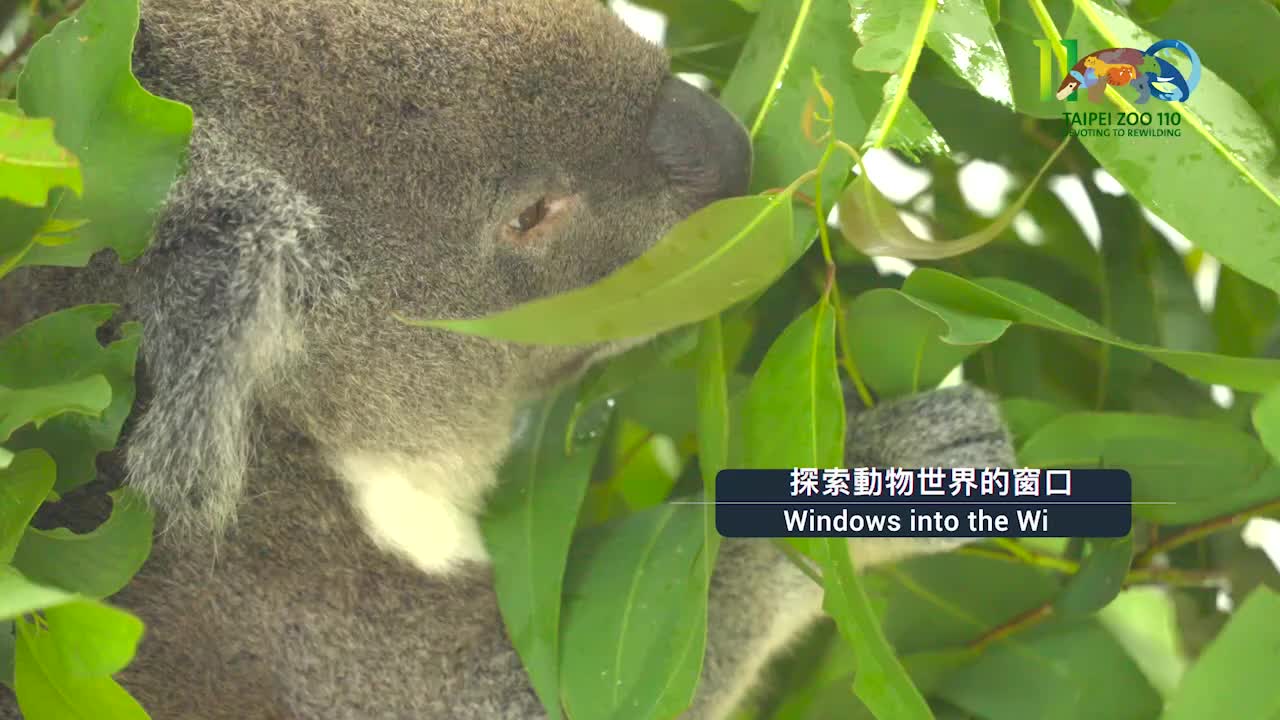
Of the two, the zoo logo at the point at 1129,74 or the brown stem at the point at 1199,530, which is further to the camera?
the brown stem at the point at 1199,530

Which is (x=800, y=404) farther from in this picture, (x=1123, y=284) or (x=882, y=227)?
(x=1123, y=284)

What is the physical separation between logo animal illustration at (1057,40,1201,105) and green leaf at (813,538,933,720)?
25.3 inches

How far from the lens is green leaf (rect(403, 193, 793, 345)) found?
1230 mm

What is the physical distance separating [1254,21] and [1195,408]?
66 cm

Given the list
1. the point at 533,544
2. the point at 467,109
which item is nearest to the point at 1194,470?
the point at 533,544

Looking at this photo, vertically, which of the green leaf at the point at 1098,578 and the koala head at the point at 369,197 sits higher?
the koala head at the point at 369,197

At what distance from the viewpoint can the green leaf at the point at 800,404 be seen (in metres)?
1.41

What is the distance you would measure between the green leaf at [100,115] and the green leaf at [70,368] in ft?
0.32

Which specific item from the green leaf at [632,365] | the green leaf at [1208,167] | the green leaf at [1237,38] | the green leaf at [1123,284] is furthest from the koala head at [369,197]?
the green leaf at [1123,284]

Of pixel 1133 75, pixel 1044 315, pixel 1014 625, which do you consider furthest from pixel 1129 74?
pixel 1014 625

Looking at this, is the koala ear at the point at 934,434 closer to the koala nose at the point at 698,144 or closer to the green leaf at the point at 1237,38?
the koala nose at the point at 698,144

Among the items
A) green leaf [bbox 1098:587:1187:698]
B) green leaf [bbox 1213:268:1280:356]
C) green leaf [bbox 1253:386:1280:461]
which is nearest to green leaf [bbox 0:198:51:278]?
green leaf [bbox 1253:386:1280:461]

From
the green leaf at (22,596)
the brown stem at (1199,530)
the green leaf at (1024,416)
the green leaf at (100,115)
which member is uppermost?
the green leaf at (100,115)

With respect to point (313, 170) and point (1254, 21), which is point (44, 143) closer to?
point (313, 170)
